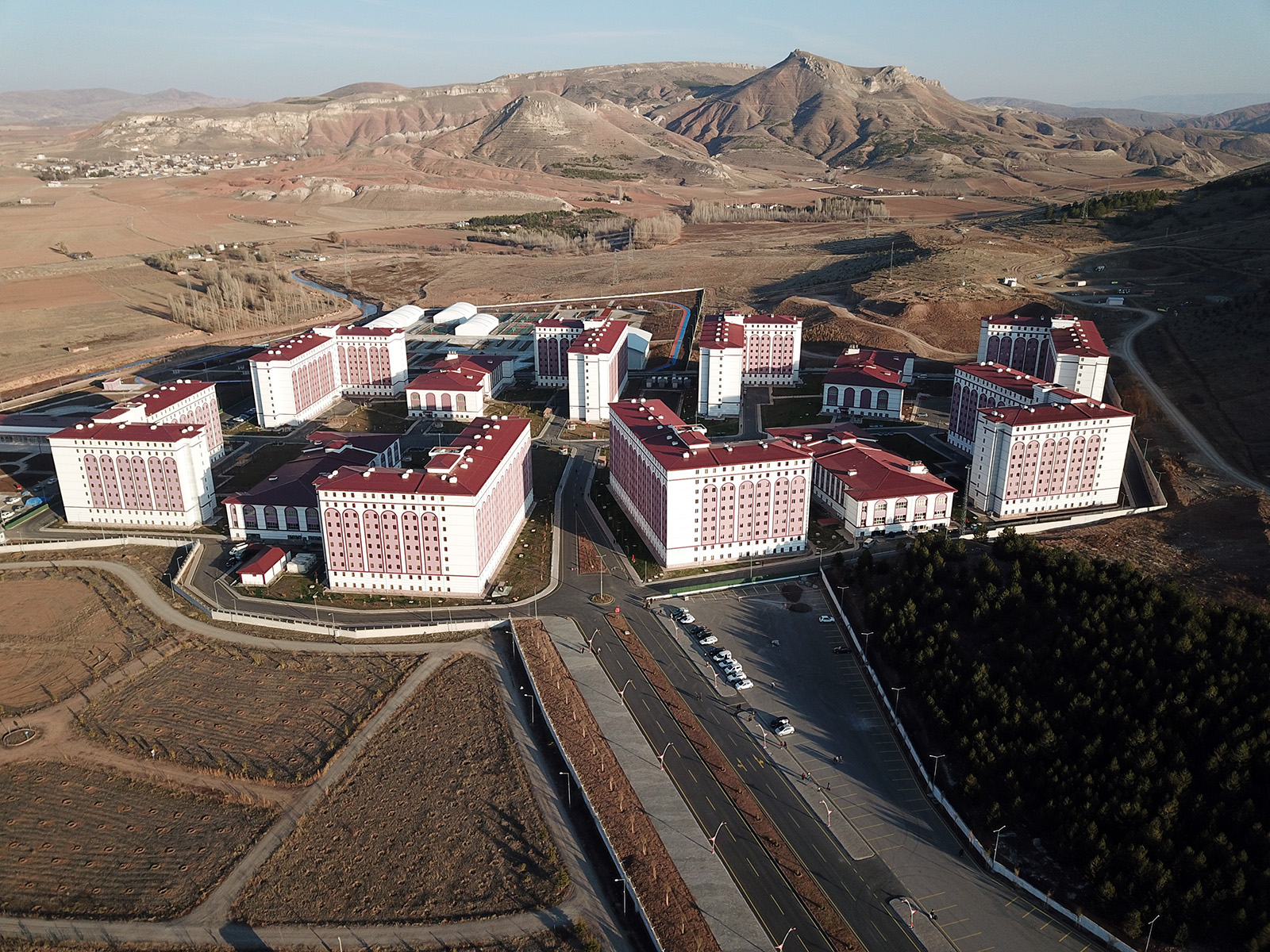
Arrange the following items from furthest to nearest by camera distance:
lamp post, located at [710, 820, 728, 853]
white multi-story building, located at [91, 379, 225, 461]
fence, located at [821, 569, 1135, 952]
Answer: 1. white multi-story building, located at [91, 379, 225, 461]
2. lamp post, located at [710, 820, 728, 853]
3. fence, located at [821, 569, 1135, 952]

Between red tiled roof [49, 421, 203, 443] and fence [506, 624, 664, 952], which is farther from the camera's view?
red tiled roof [49, 421, 203, 443]

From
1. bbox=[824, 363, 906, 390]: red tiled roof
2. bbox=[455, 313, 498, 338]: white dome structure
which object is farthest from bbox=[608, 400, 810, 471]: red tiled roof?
bbox=[455, 313, 498, 338]: white dome structure

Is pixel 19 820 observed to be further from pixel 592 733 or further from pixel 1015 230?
pixel 1015 230

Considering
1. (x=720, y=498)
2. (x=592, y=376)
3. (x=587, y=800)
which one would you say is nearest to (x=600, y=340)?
(x=592, y=376)

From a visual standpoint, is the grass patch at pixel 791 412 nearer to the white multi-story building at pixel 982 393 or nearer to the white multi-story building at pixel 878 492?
the white multi-story building at pixel 982 393

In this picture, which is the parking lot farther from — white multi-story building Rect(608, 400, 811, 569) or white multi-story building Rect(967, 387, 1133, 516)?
white multi-story building Rect(967, 387, 1133, 516)

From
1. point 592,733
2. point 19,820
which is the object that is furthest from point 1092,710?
point 19,820
